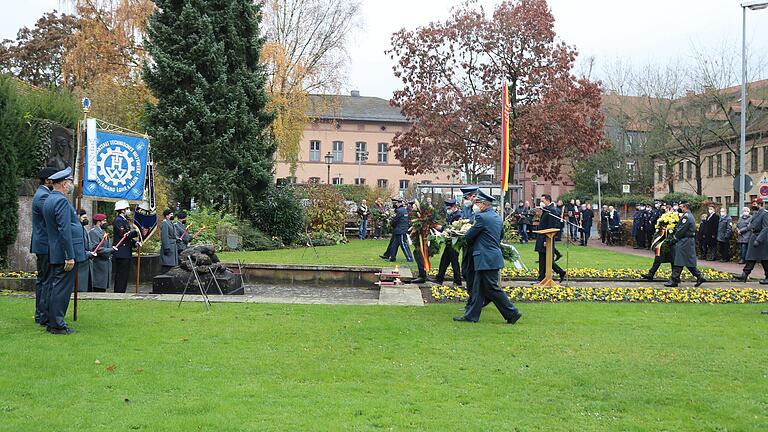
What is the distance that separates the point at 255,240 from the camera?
2697 centimetres

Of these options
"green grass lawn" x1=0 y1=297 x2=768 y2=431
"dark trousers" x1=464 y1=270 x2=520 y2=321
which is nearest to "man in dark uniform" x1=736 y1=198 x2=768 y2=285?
"green grass lawn" x1=0 y1=297 x2=768 y2=431

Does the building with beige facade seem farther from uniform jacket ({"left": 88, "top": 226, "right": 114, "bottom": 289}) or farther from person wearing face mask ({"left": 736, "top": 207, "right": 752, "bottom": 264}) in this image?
uniform jacket ({"left": 88, "top": 226, "right": 114, "bottom": 289})

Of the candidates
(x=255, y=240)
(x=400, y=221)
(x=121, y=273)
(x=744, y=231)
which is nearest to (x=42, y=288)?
(x=121, y=273)

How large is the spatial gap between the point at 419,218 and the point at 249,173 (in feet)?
36.6

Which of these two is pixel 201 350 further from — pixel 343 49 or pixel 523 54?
pixel 343 49

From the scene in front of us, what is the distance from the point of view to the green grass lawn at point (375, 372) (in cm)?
589

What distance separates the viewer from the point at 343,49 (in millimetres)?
42188

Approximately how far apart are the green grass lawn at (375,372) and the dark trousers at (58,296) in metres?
0.26

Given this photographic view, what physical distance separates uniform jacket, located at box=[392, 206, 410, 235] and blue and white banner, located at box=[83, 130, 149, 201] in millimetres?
8428

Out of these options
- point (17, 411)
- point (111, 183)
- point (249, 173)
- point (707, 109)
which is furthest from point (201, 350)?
point (707, 109)

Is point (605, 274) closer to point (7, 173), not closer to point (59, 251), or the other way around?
point (59, 251)

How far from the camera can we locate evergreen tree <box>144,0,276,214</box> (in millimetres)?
25516

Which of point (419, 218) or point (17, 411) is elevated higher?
point (419, 218)

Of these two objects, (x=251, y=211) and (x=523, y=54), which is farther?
(x=523, y=54)
